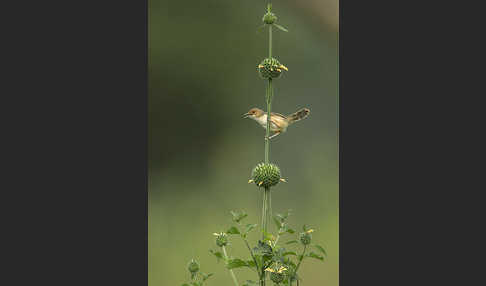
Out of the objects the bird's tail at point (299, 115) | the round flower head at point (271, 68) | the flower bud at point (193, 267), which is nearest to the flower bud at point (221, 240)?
the flower bud at point (193, 267)

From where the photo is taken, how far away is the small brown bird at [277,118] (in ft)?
10.1

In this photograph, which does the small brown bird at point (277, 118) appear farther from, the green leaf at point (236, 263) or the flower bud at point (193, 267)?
the flower bud at point (193, 267)

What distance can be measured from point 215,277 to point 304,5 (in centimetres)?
194

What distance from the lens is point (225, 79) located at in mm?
3443

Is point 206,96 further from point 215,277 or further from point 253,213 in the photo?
point 215,277

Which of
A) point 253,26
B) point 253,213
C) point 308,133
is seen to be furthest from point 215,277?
point 253,26

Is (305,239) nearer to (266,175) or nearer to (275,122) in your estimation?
(266,175)

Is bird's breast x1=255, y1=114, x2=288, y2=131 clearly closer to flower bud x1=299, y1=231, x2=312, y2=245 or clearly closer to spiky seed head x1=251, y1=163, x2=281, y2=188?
spiky seed head x1=251, y1=163, x2=281, y2=188

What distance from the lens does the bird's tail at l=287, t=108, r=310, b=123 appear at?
3.12 meters

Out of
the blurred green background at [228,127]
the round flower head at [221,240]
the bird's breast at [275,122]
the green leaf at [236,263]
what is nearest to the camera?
the green leaf at [236,263]

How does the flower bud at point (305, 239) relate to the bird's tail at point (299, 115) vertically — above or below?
below

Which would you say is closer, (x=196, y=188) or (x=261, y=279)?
(x=261, y=279)

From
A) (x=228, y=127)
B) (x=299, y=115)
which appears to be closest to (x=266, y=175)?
(x=299, y=115)

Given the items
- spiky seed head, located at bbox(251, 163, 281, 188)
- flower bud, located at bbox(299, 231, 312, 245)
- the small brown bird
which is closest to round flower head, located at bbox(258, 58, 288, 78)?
the small brown bird
